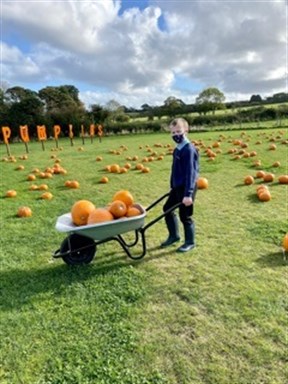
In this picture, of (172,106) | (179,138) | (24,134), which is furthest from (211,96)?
(179,138)

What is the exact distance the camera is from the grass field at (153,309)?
8.71ft

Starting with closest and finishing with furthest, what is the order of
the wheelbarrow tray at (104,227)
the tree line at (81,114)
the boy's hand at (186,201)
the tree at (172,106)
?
the wheelbarrow tray at (104,227)
the boy's hand at (186,201)
the tree line at (81,114)
the tree at (172,106)

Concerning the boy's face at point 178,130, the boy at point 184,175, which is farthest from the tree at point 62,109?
the boy's face at point 178,130

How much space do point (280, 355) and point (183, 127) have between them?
2.78m

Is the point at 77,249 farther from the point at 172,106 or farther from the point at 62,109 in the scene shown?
the point at 172,106

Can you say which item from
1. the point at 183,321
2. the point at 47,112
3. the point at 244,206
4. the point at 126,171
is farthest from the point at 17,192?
the point at 47,112

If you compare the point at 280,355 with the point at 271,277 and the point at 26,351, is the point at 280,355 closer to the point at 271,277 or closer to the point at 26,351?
the point at 271,277

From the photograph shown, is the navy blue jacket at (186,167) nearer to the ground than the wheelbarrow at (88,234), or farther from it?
farther from it

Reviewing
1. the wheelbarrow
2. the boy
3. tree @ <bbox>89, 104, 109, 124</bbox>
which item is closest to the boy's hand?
the boy

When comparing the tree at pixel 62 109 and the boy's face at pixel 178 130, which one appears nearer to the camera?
the boy's face at pixel 178 130

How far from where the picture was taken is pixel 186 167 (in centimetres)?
448

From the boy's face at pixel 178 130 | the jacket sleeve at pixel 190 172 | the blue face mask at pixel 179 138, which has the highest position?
the boy's face at pixel 178 130

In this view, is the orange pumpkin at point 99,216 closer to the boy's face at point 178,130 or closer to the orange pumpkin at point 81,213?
the orange pumpkin at point 81,213

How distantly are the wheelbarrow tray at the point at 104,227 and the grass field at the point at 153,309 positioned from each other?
1.64ft
